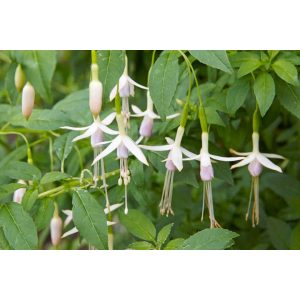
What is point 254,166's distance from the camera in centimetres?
115

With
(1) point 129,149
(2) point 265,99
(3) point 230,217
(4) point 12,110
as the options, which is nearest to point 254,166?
(2) point 265,99

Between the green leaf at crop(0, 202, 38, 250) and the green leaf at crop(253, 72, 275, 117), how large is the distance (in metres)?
0.41

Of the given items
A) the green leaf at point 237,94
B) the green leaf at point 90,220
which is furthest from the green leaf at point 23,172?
the green leaf at point 237,94

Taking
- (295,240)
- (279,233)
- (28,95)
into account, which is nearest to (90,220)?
(28,95)

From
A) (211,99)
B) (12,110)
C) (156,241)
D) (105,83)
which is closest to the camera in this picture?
(105,83)

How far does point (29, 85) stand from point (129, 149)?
0.19 metres

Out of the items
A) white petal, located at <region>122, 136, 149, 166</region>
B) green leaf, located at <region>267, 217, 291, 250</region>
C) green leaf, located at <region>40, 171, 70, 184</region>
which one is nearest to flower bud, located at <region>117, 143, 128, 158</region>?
white petal, located at <region>122, 136, 149, 166</region>

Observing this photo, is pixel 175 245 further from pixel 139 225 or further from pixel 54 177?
pixel 54 177

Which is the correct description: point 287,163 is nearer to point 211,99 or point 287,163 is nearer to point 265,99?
point 211,99

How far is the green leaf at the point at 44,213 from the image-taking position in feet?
3.71

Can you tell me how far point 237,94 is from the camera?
116 centimetres

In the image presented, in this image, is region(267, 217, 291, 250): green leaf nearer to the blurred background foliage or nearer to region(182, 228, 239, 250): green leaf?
the blurred background foliage

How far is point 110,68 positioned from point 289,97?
338 mm

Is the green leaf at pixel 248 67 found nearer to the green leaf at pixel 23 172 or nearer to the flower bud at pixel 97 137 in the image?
the flower bud at pixel 97 137
